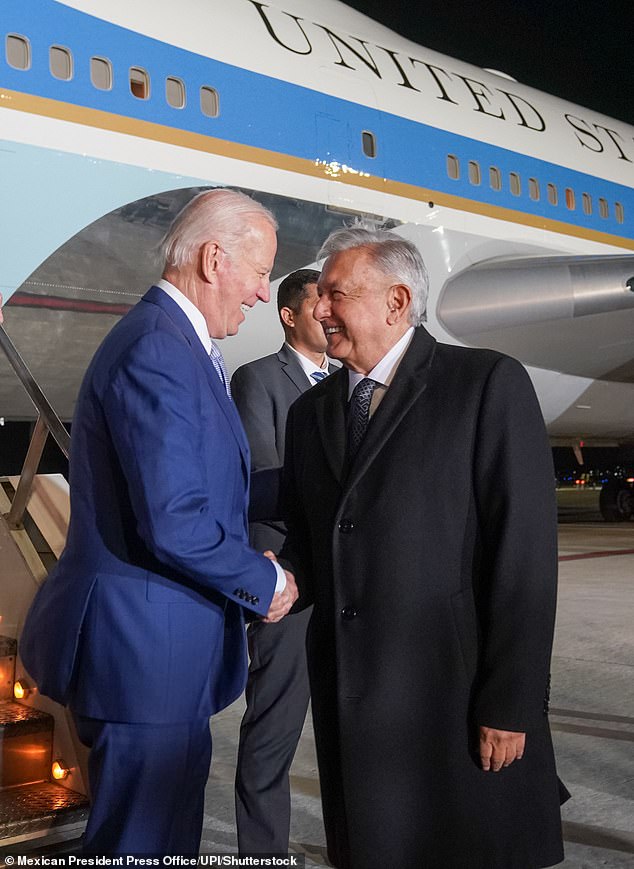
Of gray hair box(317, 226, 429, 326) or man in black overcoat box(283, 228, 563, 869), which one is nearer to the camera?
man in black overcoat box(283, 228, 563, 869)

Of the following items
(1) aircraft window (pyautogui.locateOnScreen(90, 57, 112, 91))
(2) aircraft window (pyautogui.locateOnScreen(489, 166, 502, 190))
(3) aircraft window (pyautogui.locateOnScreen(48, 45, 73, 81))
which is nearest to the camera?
(3) aircraft window (pyautogui.locateOnScreen(48, 45, 73, 81))

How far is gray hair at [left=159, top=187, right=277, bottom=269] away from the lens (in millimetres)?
1991

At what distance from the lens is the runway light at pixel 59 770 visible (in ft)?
8.20

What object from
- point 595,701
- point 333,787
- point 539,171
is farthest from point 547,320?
point 333,787

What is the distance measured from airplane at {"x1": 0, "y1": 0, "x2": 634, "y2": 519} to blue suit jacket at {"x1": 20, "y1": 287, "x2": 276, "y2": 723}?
11.6 ft

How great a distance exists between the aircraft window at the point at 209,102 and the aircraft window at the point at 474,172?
7.94ft

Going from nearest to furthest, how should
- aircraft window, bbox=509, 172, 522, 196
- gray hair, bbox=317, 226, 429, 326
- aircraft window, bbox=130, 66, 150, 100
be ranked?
gray hair, bbox=317, 226, 429, 326, aircraft window, bbox=130, 66, 150, 100, aircraft window, bbox=509, 172, 522, 196

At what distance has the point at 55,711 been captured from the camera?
252 cm

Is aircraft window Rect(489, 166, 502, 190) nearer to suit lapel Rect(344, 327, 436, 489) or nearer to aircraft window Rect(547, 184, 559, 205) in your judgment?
aircraft window Rect(547, 184, 559, 205)

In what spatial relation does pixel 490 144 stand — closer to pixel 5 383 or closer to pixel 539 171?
pixel 539 171

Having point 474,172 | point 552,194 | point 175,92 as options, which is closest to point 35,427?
point 175,92

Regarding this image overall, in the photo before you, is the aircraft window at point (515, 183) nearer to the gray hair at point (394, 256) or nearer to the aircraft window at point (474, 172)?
the aircraft window at point (474, 172)

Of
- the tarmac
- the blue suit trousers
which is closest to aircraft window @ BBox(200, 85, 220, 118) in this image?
the tarmac

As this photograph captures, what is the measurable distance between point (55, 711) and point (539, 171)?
22.6 ft
